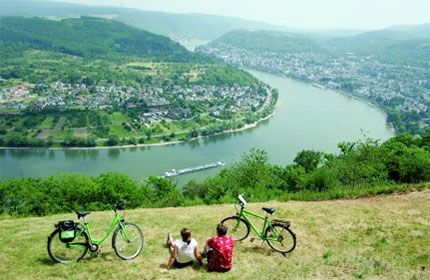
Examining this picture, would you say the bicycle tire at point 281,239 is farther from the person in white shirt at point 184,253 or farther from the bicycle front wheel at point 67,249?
the bicycle front wheel at point 67,249

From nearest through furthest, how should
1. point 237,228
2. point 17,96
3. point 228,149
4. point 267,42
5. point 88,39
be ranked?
1. point 237,228
2. point 228,149
3. point 17,96
4. point 88,39
5. point 267,42

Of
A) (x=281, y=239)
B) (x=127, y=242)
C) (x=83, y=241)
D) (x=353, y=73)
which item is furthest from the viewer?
(x=353, y=73)

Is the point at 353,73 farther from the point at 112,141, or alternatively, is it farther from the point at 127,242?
the point at 127,242

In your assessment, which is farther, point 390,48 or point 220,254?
point 390,48

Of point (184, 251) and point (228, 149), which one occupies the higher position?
point (184, 251)

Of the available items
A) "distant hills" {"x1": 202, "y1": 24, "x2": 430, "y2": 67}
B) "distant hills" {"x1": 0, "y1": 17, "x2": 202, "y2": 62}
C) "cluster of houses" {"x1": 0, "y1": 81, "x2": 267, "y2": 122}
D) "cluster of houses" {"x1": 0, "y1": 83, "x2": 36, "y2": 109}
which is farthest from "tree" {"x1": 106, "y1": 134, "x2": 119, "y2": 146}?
"distant hills" {"x1": 202, "y1": 24, "x2": 430, "y2": 67}

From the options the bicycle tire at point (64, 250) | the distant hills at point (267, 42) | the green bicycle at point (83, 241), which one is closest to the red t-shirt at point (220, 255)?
the green bicycle at point (83, 241)

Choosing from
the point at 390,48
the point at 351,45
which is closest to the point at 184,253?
the point at 390,48
